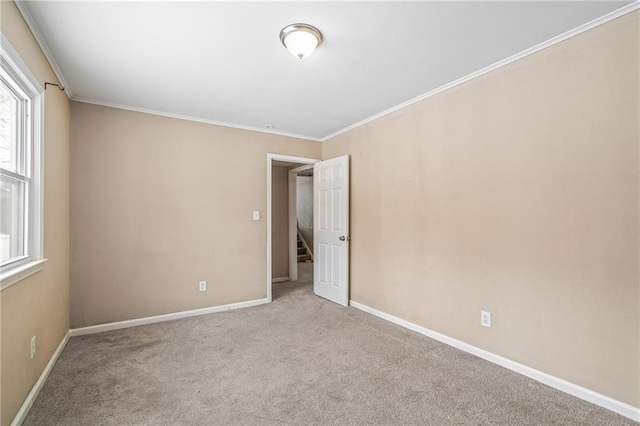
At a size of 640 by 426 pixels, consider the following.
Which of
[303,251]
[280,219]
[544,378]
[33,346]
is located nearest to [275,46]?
[33,346]

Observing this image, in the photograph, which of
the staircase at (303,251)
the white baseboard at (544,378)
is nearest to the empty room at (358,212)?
the white baseboard at (544,378)

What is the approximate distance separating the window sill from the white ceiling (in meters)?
1.50


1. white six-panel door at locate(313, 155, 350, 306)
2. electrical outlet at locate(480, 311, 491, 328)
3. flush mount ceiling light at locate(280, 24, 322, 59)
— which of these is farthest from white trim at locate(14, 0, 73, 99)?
electrical outlet at locate(480, 311, 491, 328)

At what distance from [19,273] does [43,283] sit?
59cm

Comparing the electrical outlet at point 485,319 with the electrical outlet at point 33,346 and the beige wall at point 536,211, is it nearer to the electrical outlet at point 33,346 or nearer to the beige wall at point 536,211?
the beige wall at point 536,211

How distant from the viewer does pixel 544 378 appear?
218cm

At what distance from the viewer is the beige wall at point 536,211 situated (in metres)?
1.87

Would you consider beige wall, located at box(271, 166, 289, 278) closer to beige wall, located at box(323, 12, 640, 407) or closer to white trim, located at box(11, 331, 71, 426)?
beige wall, located at box(323, 12, 640, 407)

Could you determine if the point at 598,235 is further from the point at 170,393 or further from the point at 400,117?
the point at 170,393

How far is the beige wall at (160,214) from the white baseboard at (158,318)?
0.05 meters

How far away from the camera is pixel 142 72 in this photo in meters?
2.56

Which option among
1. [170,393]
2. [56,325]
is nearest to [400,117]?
[170,393]

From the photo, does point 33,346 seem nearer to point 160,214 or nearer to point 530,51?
point 160,214

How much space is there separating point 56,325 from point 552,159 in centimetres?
407
